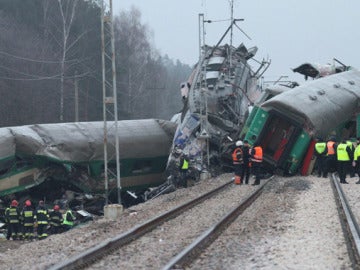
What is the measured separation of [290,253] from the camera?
24.2 ft

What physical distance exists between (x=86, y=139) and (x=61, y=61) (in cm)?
2233

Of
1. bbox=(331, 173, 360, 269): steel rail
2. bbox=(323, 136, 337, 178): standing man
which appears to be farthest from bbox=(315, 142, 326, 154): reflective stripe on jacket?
bbox=(331, 173, 360, 269): steel rail

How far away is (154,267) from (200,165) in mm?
13401

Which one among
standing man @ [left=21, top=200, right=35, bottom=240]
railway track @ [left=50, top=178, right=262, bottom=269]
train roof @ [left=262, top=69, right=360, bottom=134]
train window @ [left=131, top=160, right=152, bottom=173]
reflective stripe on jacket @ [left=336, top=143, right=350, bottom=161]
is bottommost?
standing man @ [left=21, top=200, right=35, bottom=240]

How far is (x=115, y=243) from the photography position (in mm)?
8383

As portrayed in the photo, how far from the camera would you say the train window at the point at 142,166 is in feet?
68.9

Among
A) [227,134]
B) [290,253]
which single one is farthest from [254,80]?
[290,253]

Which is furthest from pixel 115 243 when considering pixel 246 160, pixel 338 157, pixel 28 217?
pixel 338 157

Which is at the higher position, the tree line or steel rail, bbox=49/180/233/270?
the tree line

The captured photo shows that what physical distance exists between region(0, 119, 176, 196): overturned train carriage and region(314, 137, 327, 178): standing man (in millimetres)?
6161

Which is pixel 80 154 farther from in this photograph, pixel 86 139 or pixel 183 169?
pixel 183 169

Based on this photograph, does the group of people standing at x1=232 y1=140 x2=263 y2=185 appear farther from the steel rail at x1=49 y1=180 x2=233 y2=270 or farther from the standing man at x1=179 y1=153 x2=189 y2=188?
the steel rail at x1=49 y1=180 x2=233 y2=270

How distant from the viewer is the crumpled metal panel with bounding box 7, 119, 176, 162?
17.7 metres

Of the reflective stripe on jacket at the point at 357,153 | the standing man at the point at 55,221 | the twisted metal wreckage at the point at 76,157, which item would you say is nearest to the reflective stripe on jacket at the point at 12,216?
the standing man at the point at 55,221
